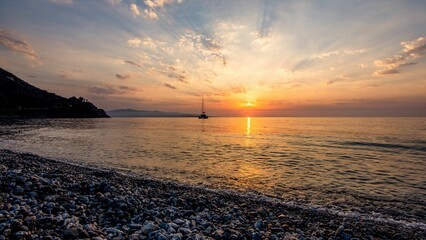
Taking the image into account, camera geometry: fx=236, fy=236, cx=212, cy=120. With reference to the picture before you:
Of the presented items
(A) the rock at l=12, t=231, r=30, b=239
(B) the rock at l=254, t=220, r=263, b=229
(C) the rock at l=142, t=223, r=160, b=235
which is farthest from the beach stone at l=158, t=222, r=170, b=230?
(A) the rock at l=12, t=231, r=30, b=239

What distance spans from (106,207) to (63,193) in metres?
2.44

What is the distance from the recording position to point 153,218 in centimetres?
864

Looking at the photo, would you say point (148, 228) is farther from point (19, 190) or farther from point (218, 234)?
point (19, 190)

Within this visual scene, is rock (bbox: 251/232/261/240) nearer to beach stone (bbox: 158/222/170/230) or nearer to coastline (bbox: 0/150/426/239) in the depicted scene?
coastline (bbox: 0/150/426/239)

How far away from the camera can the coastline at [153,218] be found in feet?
23.1

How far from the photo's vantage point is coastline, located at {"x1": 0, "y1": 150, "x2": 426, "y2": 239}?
23.1ft

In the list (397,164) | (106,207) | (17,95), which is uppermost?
(17,95)

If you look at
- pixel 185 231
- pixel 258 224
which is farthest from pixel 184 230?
pixel 258 224

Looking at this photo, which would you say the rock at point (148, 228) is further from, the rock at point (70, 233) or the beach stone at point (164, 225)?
the rock at point (70, 233)

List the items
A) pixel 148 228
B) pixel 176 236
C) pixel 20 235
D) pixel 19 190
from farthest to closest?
1. pixel 19 190
2. pixel 148 228
3. pixel 176 236
4. pixel 20 235

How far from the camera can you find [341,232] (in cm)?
880

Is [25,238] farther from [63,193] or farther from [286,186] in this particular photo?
[286,186]

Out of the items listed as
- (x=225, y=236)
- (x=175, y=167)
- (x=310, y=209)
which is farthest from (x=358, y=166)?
(x=225, y=236)

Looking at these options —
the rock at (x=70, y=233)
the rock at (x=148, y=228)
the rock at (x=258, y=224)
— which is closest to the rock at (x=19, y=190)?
the rock at (x=70, y=233)
